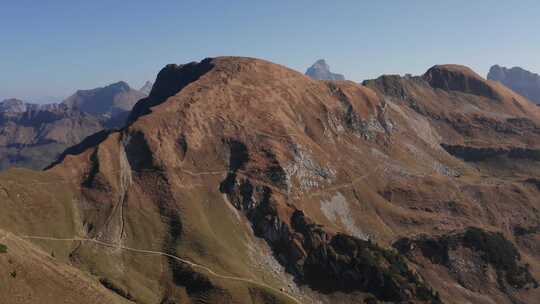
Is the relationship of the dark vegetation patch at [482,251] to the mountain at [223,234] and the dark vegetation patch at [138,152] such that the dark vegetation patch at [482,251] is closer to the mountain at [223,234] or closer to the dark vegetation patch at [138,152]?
the mountain at [223,234]

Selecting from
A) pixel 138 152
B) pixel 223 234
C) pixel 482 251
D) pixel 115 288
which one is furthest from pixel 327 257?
pixel 138 152

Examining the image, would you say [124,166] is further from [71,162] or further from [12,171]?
[12,171]

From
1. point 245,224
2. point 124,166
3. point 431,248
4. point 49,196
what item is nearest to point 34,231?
point 49,196

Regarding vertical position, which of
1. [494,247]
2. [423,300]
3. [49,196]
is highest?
[49,196]

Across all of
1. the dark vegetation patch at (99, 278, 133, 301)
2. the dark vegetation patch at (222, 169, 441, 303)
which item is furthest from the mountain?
the dark vegetation patch at (99, 278, 133, 301)

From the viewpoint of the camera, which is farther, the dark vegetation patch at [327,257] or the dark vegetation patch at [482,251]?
the dark vegetation patch at [482,251]

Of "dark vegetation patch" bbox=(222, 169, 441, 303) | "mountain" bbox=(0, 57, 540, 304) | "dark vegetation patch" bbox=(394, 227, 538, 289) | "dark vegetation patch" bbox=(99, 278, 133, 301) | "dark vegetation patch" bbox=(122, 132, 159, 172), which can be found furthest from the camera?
"dark vegetation patch" bbox=(394, 227, 538, 289)

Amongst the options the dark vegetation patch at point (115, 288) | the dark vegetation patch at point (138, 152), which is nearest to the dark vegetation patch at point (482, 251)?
the dark vegetation patch at point (138, 152)

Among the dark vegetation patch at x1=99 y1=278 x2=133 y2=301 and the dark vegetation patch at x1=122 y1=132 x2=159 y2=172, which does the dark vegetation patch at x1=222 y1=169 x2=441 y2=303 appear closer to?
the dark vegetation patch at x1=122 y1=132 x2=159 y2=172
